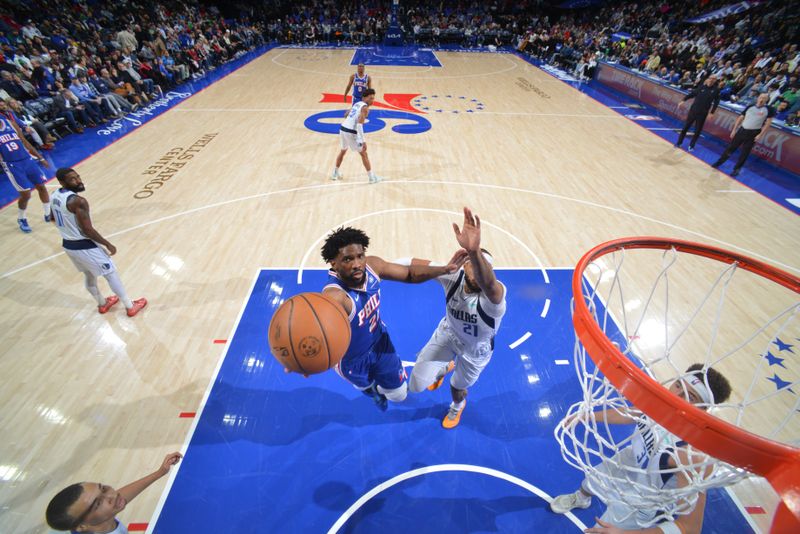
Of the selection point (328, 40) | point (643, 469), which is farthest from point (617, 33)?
point (643, 469)

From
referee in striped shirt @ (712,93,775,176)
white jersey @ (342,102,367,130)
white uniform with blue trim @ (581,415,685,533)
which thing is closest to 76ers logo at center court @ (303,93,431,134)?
white jersey @ (342,102,367,130)

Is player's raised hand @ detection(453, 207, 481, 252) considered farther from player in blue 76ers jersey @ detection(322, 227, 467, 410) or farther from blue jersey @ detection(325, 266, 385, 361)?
blue jersey @ detection(325, 266, 385, 361)

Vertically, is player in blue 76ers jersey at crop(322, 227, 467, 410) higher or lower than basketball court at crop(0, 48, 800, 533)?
higher

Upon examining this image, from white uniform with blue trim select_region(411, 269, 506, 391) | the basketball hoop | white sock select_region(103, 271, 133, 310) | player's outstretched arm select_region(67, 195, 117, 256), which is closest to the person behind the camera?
the basketball hoop

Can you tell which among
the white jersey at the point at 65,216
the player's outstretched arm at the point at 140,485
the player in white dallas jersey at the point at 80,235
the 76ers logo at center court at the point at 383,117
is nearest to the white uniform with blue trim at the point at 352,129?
the 76ers logo at center court at the point at 383,117

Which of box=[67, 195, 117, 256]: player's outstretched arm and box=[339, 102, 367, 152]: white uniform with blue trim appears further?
box=[339, 102, 367, 152]: white uniform with blue trim

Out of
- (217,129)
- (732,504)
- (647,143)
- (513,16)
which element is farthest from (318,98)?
(513,16)

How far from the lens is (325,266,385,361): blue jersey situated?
9.16 ft

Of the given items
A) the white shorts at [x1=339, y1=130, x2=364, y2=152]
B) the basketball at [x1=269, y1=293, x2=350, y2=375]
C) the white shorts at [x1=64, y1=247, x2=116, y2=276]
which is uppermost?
the basketball at [x1=269, y1=293, x2=350, y2=375]

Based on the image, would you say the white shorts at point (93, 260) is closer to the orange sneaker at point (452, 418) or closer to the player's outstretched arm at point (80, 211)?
the player's outstretched arm at point (80, 211)

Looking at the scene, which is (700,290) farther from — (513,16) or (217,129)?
(513,16)

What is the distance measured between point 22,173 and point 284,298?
5037mm

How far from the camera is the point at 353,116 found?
7102mm

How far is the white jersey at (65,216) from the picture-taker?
3.78 m
